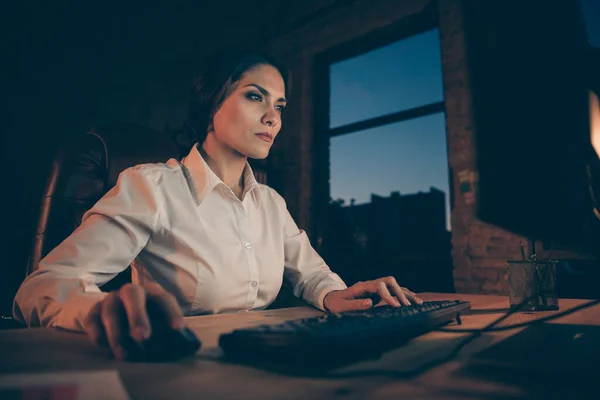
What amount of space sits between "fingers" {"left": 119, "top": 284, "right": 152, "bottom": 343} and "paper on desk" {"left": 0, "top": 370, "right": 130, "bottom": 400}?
46 mm

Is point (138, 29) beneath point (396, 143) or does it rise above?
above

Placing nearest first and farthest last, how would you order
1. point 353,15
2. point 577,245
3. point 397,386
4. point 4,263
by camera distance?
point 397,386, point 577,245, point 4,263, point 353,15

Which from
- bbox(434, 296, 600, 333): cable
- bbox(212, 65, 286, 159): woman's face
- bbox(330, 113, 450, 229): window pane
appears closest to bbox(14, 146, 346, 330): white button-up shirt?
bbox(212, 65, 286, 159): woman's face

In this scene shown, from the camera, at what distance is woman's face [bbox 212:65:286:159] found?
109 centimetres

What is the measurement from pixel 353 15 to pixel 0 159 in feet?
8.29

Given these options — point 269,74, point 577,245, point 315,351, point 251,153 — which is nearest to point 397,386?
point 315,351

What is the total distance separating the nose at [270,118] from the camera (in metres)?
A: 1.10

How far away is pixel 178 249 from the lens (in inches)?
37.6

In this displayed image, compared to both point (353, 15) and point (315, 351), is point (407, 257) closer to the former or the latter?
point (353, 15)

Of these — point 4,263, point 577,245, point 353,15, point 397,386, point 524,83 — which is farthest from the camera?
point 353,15

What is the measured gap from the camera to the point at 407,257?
110 inches

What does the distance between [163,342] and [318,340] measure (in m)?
0.16

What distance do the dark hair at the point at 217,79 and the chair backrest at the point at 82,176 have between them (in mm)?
204

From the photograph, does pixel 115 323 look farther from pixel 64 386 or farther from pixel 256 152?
pixel 256 152
